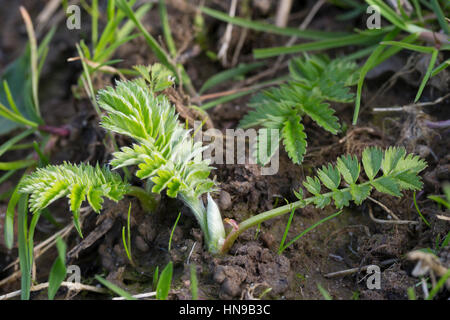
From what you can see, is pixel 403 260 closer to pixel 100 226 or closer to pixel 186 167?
pixel 186 167

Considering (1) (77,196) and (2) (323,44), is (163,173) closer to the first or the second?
(1) (77,196)

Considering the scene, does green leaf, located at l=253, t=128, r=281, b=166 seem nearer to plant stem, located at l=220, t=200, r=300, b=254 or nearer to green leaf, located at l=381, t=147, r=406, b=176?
plant stem, located at l=220, t=200, r=300, b=254

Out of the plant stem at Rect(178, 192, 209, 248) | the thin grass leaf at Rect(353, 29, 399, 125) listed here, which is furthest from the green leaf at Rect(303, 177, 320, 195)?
the plant stem at Rect(178, 192, 209, 248)

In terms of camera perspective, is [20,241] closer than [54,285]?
No

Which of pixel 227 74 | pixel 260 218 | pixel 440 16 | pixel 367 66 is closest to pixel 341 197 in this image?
pixel 260 218

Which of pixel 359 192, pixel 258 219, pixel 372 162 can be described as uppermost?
pixel 372 162

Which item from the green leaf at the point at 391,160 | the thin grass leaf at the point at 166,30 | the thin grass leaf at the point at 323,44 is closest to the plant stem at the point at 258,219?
the green leaf at the point at 391,160

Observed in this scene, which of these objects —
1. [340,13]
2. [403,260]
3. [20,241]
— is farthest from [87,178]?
[340,13]
